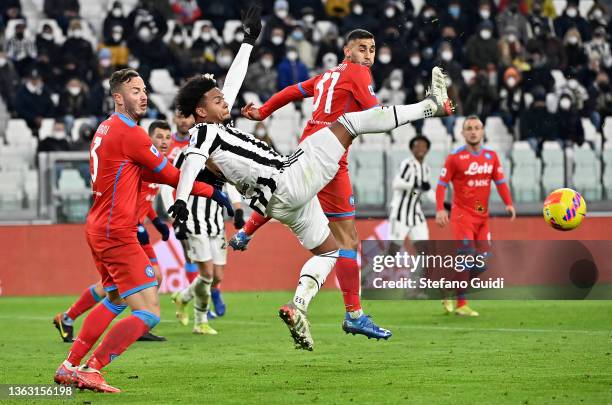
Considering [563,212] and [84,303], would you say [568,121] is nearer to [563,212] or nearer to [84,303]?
[563,212]

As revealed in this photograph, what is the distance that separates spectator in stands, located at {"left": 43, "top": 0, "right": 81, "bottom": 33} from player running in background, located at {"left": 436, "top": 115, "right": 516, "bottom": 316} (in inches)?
466

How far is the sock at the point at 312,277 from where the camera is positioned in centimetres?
894

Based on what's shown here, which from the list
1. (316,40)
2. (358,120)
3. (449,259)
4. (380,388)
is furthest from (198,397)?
(316,40)

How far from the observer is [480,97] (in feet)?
73.0

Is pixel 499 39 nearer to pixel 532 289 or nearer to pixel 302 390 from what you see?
pixel 532 289

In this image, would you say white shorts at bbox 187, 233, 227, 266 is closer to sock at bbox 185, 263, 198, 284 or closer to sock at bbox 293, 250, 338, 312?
sock at bbox 185, 263, 198, 284

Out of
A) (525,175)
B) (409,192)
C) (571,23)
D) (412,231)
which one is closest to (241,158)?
(409,192)

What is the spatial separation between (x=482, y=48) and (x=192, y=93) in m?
15.8

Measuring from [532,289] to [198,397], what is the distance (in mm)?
11453

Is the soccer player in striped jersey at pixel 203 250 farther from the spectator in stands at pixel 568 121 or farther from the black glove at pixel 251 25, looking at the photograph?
the spectator in stands at pixel 568 121

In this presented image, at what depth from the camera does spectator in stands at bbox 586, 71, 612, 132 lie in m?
22.3

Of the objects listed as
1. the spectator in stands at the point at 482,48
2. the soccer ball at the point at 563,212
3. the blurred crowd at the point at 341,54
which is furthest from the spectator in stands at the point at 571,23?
the soccer ball at the point at 563,212

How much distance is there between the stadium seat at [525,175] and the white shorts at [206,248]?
7.59m

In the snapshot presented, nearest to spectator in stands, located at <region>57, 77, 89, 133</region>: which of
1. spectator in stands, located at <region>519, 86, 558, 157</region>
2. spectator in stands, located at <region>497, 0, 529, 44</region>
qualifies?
spectator in stands, located at <region>519, 86, 558, 157</region>
